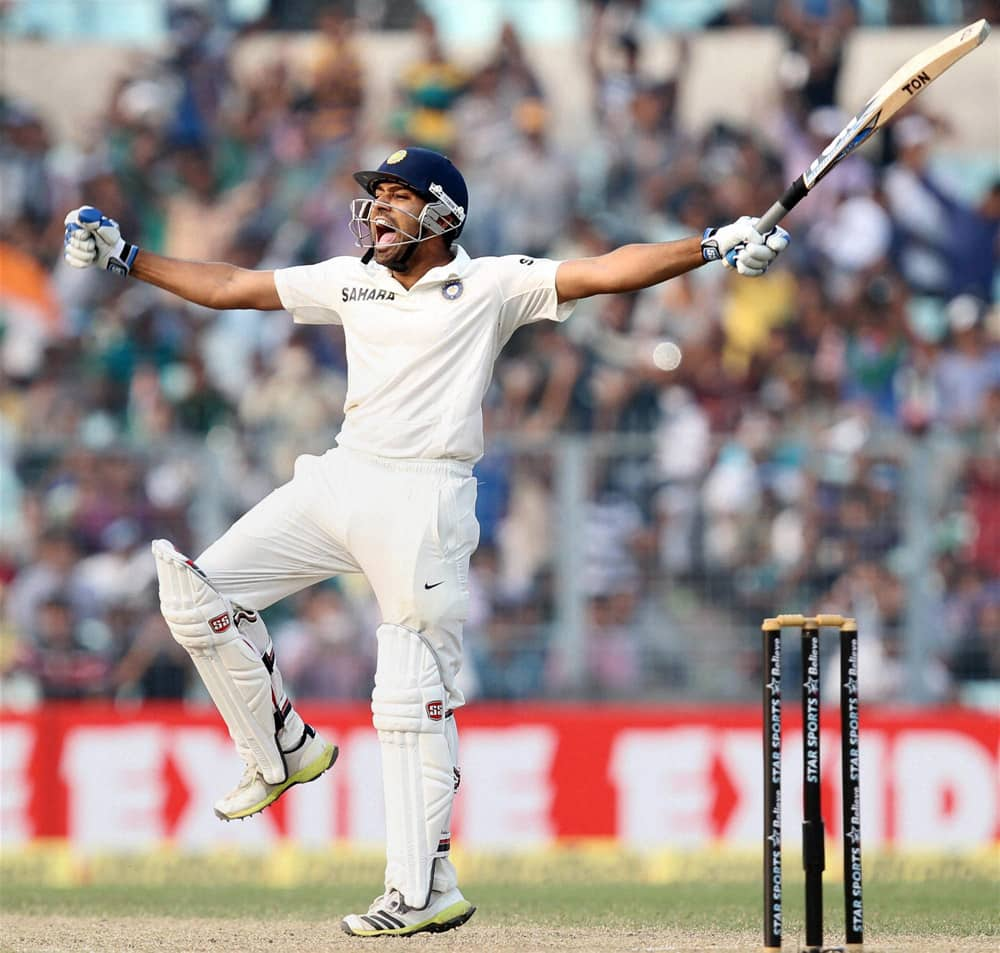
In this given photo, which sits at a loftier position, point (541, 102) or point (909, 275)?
point (541, 102)

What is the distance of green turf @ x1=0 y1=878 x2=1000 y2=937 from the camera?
23.0 feet

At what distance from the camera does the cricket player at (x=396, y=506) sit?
6043 millimetres

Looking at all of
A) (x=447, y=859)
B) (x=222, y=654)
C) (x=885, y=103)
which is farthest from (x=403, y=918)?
(x=885, y=103)

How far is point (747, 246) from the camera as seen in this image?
5754 millimetres

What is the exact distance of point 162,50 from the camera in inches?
547

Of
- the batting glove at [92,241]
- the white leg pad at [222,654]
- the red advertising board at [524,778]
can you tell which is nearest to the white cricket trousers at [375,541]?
the white leg pad at [222,654]

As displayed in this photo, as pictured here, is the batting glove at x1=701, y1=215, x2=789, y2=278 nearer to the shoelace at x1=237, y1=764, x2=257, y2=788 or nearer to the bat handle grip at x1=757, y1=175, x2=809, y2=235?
the bat handle grip at x1=757, y1=175, x2=809, y2=235

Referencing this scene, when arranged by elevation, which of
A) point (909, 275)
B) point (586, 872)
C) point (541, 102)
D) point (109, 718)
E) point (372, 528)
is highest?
point (541, 102)

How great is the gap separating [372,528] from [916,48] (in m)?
8.98

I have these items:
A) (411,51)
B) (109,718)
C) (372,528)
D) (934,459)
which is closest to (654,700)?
(934,459)

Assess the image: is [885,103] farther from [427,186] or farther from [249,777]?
[249,777]

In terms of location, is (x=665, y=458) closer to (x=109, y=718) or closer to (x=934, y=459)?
(x=934, y=459)

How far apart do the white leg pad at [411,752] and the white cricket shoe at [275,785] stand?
0.42 meters

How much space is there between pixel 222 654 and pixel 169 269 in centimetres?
127
